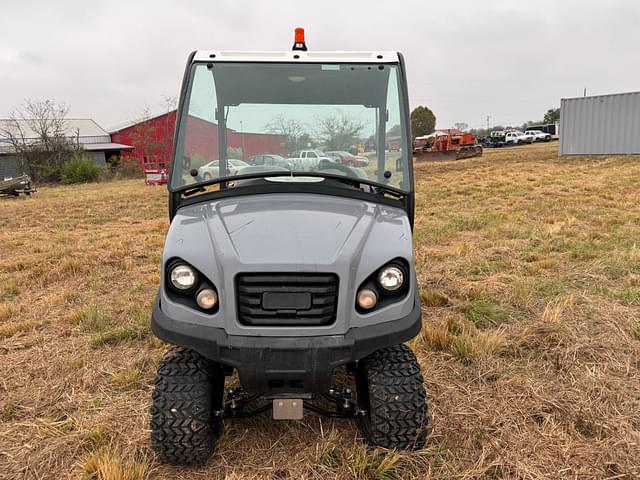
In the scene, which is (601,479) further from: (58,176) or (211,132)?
(58,176)

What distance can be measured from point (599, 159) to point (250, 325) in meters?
21.8

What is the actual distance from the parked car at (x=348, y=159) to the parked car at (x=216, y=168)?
1.79 feet

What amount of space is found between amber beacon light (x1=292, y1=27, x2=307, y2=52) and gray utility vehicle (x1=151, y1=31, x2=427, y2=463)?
0.67 ft

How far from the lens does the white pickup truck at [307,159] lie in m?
3.01

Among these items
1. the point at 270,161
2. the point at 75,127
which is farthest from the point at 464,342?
the point at 75,127

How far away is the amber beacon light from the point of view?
10.7ft

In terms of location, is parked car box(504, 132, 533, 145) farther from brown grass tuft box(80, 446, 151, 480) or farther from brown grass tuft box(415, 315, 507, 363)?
brown grass tuft box(80, 446, 151, 480)

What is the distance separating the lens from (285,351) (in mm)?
2129

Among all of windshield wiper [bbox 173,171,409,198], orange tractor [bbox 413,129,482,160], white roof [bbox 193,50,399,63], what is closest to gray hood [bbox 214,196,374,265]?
windshield wiper [bbox 173,171,409,198]

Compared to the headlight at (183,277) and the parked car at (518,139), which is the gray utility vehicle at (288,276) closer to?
the headlight at (183,277)

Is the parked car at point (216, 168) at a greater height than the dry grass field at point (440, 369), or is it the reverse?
the parked car at point (216, 168)

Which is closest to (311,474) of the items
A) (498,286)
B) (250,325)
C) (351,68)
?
(250,325)

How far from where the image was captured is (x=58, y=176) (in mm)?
30828

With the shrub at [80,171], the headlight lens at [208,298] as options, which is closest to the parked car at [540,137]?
the shrub at [80,171]
